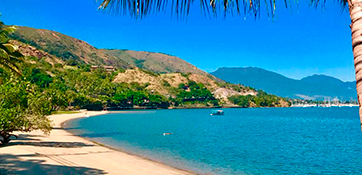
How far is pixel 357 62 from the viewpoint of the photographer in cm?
276

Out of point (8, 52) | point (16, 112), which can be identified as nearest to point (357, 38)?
point (16, 112)

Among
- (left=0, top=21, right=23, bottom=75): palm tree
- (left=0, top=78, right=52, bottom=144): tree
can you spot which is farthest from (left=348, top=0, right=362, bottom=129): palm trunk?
(left=0, top=21, right=23, bottom=75): palm tree

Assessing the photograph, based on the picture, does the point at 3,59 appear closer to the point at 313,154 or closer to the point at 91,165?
the point at 91,165

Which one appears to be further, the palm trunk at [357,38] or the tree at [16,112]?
the tree at [16,112]

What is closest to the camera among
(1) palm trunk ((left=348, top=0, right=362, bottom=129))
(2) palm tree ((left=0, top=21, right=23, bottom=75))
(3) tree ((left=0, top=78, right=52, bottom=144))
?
(1) palm trunk ((left=348, top=0, right=362, bottom=129))

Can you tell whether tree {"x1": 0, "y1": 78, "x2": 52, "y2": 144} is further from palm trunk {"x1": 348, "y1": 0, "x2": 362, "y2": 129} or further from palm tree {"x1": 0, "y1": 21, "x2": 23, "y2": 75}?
palm trunk {"x1": 348, "y1": 0, "x2": 362, "y2": 129}

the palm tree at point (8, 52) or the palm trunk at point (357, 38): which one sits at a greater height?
the palm tree at point (8, 52)

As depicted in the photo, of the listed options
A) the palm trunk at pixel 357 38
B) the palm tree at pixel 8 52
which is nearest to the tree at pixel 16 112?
the palm tree at pixel 8 52

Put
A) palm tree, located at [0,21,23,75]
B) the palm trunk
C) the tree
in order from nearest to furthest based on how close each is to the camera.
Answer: the palm trunk, the tree, palm tree, located at [0,21,23,75]

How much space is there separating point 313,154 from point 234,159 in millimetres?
10529

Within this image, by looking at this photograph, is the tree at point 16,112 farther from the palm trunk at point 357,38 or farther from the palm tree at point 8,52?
the palm trunk at point 357,38

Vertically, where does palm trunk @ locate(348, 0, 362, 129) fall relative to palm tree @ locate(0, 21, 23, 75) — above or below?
below

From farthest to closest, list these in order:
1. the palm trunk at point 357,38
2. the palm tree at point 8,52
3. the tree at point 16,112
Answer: the palm tree at point 8,52 → the tree at point 16,112 → the palm trunk at point 357,38

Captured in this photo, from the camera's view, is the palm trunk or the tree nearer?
the palm trunk
